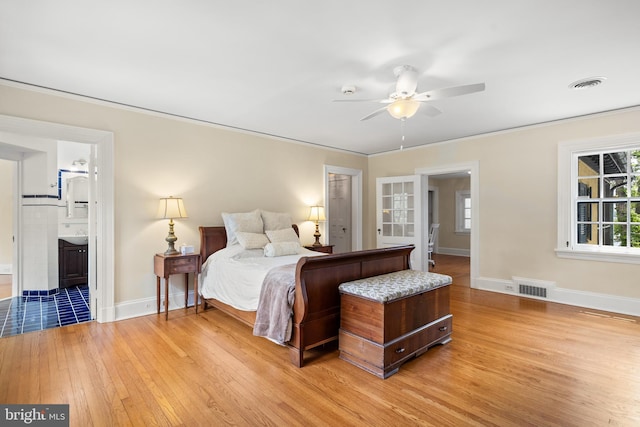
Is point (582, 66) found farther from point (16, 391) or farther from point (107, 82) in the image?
point (16, 391)

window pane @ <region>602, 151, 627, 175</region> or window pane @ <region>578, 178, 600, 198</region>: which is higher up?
window pane @ <region>602, 151, 627, 175</region>

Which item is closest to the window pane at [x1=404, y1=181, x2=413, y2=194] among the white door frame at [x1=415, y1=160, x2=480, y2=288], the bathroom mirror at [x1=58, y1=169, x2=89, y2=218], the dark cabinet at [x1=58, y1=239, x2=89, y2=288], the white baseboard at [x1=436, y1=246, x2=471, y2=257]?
the white door frame at [x1=415, y1=160, x2=480, y2=288]

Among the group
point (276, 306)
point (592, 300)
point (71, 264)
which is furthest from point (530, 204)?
point (71, 264)

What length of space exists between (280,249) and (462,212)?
23.2 feet

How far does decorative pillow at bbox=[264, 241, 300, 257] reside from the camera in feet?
12.8

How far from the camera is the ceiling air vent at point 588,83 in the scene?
2.97 metres

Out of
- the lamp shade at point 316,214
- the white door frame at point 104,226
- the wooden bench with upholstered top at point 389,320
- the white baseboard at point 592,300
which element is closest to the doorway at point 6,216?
the white door frame at point 104,226

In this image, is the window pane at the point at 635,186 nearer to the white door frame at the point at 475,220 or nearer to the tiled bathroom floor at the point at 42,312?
the white door frame at the point at 475,220

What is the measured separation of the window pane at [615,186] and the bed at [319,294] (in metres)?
3.25

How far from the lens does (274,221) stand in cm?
457

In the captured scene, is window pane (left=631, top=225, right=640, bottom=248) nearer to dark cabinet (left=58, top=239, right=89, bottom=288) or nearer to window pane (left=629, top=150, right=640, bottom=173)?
window pane (left=629, top=150, right=640, bottom=173)

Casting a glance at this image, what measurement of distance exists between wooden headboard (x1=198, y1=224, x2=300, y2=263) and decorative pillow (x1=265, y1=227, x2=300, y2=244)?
2.06ft

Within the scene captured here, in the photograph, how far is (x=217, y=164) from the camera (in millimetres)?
4473

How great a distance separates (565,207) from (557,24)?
3015 mm
